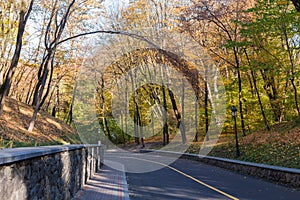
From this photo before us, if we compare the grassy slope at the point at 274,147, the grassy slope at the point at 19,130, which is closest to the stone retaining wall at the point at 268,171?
the grassy slope at the point at 274,147

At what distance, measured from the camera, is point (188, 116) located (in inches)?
1740

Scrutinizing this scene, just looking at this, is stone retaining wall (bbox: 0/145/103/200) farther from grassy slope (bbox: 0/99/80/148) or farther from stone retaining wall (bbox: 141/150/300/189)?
stone retaining wall (bbox: 141/150/300/189)

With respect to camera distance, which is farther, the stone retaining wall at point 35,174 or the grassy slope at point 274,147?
the grassy slope at point 274,147

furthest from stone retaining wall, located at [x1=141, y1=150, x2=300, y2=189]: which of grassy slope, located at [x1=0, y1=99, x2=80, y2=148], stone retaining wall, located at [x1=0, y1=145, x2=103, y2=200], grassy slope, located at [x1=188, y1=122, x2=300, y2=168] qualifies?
grassy slope, located at [x1=0, y1=99, x2=80, y2=148]

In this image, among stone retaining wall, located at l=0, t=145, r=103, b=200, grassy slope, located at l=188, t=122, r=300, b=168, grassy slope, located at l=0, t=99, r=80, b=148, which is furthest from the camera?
grassy slope, located at l=0, t=99, r=80, b=148

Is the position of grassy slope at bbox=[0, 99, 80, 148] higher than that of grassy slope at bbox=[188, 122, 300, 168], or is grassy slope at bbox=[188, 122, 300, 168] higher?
grassy slope at bbox=[0, 99, 80, 148]

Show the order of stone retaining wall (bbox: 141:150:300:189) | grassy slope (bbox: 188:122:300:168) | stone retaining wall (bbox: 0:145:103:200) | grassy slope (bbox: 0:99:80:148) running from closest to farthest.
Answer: stone retaining wall (bbox: 0:145:103:200) < stone retaining wall (bbox: 141:150:300:189) < grassy slope (bbox: 188:122:300:168) < grassy slope (bbox: 0:99:80:148)

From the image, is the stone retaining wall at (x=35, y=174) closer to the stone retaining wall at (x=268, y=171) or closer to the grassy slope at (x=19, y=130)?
the grassy slope at (x=19, y=130)

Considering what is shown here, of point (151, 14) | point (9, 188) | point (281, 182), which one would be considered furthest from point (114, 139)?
point (9, 188)

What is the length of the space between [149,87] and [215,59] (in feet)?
44.8

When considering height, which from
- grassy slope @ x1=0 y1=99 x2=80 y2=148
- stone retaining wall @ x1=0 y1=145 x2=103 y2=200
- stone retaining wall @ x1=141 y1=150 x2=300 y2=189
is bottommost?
stone retaining wall @ x1=141 y1=150 x2=300 y2=189

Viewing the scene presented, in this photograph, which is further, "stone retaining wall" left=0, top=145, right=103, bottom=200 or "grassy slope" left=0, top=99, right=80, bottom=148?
"grassy slope" left=0, top=99, right=80, bottom=148

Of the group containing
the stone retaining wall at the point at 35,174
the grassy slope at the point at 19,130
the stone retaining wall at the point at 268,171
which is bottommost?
the stone retaining wall at the point at 268,171

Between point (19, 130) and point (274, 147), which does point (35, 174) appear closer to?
point (19, 130)
